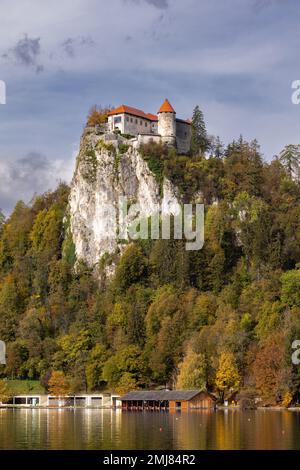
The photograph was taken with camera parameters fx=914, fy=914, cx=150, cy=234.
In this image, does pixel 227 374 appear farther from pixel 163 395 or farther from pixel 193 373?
pixel 163 395

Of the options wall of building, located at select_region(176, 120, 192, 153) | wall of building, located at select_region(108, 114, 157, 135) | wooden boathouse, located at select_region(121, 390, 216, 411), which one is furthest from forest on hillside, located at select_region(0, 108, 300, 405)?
wall of building, located at select_region(108, 114, 157, 135)

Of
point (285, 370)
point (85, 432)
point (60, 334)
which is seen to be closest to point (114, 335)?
point (60, 334)

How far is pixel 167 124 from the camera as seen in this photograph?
141250mm

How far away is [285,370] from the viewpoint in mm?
94938

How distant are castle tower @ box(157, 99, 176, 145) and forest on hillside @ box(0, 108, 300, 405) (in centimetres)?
303

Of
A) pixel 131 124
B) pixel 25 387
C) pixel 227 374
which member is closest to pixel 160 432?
pixel 227 374

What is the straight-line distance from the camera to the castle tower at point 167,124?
141 metres

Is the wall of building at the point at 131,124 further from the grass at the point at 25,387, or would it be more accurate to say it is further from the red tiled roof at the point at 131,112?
the grass at the point at 25,387

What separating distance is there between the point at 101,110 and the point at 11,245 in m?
28.5

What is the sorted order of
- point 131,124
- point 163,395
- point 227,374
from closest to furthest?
point 163,395
point 227,374
point 131,124

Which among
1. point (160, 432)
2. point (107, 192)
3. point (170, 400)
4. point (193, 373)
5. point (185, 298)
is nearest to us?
point (160, 432)

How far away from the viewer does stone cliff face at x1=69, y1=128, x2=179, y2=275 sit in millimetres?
137375

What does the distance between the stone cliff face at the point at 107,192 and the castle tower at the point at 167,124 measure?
207 inches

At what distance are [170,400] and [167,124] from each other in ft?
179
